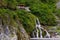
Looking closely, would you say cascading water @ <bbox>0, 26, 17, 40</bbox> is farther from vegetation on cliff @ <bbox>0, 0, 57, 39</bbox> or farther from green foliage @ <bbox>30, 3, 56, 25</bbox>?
green foliage @ <bbox>30, 3, 56, 25</bbox>

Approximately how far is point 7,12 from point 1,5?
3.34 feet

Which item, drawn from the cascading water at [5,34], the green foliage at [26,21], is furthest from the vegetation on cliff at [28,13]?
the cascading water at [5,34]

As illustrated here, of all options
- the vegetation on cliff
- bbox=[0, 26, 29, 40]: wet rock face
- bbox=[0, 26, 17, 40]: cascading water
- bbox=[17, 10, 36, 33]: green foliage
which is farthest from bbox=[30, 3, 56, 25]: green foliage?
bbox=[0, 26, 17, 40]: cascading water

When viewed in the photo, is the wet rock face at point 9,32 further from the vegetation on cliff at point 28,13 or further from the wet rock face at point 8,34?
the vegetation on cliff at point 28,13

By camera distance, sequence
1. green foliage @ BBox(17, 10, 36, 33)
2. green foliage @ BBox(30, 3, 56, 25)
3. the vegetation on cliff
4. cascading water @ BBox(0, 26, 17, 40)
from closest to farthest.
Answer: cascading water @ BBox(0, 26, 17, 40), the vegetation on cliff, green foliage @ BBox(17, 10, 36, 33), green foliage @ BBox(30, 3, 56, 25)

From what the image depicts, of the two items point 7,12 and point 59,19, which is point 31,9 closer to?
point 59,19

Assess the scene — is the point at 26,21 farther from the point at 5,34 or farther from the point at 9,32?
the point at 5,34

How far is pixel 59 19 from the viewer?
661 inches

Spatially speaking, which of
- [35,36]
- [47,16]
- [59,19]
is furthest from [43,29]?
[59,19]

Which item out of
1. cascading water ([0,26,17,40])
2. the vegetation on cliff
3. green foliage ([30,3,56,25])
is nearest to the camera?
cascading water ([0,26,17,40])

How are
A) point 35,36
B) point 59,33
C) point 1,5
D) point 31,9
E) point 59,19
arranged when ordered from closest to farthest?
point 1,5
point 35,36
point 59,33
point 31,9
point 59,19

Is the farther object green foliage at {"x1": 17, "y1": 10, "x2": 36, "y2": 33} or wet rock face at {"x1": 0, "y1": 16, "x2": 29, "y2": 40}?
green foliage at {"x1": 17, "y1": 10, "x2": 36, "y2": 33}

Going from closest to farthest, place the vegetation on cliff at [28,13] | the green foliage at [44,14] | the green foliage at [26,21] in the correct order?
the vegetation on cliff at [28,13] → the green foliage at [26,21] → the green foliage at [44,14]

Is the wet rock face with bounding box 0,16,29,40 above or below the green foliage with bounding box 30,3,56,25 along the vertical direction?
above
